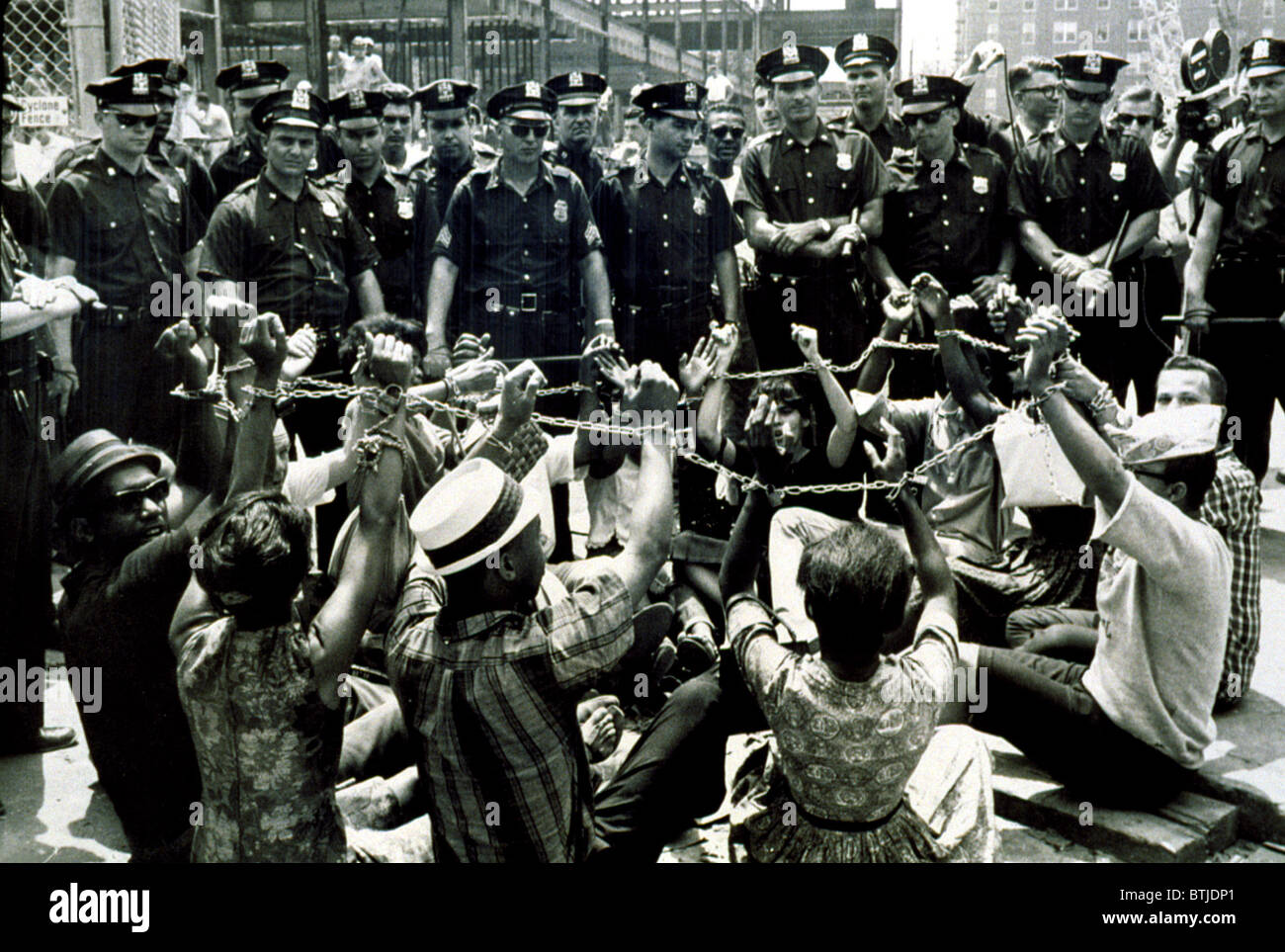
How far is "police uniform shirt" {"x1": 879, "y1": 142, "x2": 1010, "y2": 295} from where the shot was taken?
5945 millimetres

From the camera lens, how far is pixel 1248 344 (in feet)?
19.4

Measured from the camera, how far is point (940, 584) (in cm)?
298

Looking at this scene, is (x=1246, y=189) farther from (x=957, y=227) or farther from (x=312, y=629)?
(x=312, y=629)

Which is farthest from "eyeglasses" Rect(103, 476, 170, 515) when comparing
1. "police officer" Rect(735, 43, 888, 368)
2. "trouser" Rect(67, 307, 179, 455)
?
"police officer" Rect(735, 43, 888, 368)

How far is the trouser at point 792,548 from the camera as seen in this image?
447 centimetres

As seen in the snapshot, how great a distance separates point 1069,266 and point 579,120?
2868 mm

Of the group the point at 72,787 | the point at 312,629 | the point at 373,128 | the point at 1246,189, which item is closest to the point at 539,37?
the point at 373,128

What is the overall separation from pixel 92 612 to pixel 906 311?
3.40 m

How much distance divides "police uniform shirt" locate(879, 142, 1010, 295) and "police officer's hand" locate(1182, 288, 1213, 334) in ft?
3.09

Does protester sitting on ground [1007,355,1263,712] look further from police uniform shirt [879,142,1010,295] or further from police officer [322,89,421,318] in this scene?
police officer [322,89,421,318]

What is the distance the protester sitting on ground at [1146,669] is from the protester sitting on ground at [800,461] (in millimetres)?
970

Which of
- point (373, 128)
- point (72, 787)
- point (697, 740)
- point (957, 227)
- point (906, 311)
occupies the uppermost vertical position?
point (373, 128)

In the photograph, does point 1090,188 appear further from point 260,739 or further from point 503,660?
point 260,739

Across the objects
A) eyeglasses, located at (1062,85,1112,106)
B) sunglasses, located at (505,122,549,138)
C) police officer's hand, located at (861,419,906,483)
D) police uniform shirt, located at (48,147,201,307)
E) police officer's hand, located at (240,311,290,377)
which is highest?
eyeglasses, located at (1062,85,1112,106)
